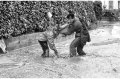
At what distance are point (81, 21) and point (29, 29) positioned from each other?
3073 millimetres

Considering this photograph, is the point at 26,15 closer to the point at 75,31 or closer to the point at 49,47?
the point at 49,47

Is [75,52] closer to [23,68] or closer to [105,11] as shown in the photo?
[23,68]

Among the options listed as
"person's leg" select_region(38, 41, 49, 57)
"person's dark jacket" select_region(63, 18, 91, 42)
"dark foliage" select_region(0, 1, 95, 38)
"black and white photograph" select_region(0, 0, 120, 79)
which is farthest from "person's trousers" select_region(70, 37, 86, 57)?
"dark foliage" select_region(0, 1, 95, 38)

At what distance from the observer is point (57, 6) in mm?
13344

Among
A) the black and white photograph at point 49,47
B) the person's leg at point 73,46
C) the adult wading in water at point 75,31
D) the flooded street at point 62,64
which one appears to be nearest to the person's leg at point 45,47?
the black and white photograph at point 49,47

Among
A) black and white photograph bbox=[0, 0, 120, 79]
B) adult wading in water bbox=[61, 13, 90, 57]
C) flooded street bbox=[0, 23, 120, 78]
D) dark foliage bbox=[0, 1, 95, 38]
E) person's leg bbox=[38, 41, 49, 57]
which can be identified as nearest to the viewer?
flooded street bbox=[0, 23, 120, 78]

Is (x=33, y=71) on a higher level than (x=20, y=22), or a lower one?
lower

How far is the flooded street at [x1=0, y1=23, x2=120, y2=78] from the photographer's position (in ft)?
23.2

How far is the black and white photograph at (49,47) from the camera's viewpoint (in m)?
7.42

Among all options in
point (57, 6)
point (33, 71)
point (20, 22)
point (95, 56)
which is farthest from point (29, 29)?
point (33, 71)

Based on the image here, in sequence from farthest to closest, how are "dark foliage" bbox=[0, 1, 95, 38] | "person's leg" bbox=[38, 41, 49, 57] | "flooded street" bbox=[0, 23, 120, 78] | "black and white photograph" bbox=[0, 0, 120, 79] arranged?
"dark foliage" bbox=[0, 1, 95, 38] → "person's leg" bbox=[38, 41, 49, 57] → "black and white photograph" bbox=[0, 0, 120, 79] → "flooded street" bbox=[0, 23, 120, 78]

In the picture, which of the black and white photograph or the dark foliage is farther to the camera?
the dark foliage

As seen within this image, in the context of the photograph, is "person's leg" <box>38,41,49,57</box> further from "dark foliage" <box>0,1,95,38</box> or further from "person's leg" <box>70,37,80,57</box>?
"dark foliage" <box>0,1,95,38</box>

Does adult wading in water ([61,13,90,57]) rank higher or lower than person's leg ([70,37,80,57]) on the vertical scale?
higher
